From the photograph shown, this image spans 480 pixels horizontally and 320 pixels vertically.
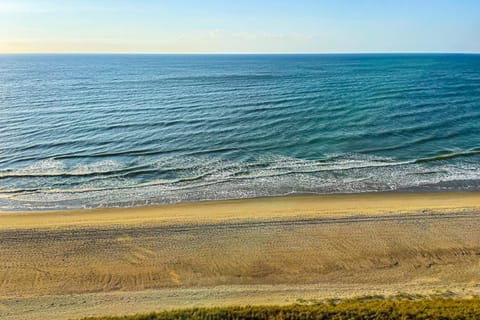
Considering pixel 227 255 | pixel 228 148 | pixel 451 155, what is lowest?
pixel 227 255

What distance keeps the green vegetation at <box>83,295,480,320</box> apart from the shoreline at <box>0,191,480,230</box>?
8.16m

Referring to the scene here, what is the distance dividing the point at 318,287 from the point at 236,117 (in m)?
30.3

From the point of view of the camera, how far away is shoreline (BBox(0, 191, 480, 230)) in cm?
1980

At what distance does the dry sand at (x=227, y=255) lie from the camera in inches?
536

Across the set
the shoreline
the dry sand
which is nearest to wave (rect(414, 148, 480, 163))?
the shoreline

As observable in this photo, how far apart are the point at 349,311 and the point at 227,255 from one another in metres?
7.00

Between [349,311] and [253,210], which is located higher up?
[349,311]

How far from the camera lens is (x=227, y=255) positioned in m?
16.5

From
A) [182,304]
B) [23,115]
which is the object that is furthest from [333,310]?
[23,115]

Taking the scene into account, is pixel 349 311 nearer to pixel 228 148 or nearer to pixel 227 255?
pixel 227 255

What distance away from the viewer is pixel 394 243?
56.0 ft

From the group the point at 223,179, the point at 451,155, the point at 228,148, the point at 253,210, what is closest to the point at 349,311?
the point at 253,210

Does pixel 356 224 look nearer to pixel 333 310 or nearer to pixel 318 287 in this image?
pixel 318 287

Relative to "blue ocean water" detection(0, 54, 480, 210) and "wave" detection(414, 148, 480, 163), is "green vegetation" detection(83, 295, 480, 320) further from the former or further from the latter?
"wave" detection(414, 148, 480, 163)
